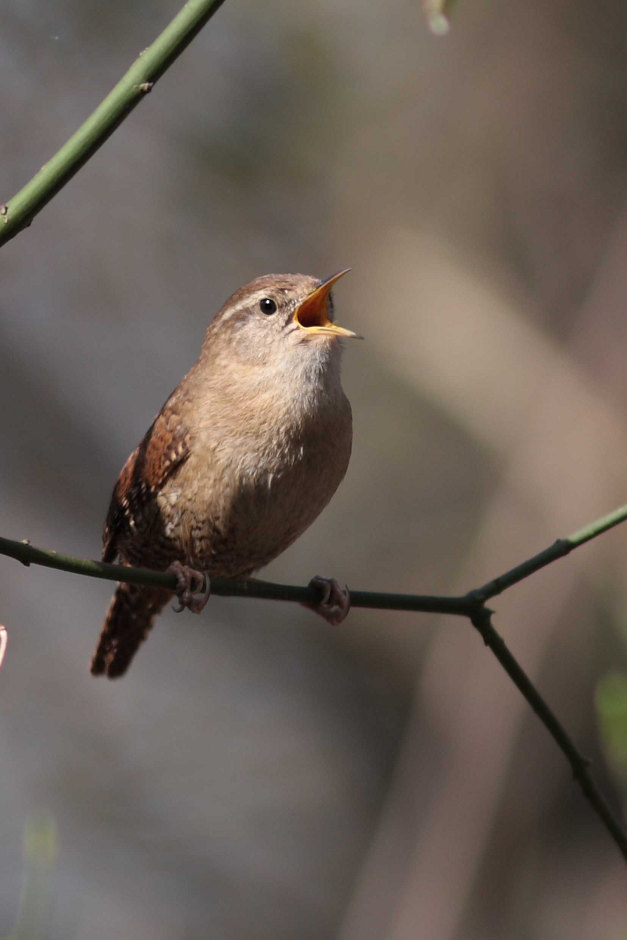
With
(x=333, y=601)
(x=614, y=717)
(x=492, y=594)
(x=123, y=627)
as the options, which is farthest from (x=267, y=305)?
(x=614, y=717)

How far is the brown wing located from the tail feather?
0.82 ft

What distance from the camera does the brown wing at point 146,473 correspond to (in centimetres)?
337

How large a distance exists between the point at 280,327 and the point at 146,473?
61cm

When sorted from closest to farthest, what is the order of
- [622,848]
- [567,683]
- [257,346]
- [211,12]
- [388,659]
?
[211,12]
[622,848]
[257,346]
[567,683]
[388,659]

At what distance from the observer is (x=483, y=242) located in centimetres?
757

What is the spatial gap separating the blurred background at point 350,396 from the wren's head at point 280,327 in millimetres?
3258

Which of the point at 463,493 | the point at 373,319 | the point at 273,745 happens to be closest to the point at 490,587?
the point at 373,319

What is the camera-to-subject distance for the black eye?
11.8ft

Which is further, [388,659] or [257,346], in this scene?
[388,659]

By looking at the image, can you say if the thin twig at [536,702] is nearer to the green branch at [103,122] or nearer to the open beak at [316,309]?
the green branch at [103,122]

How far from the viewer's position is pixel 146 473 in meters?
3.44

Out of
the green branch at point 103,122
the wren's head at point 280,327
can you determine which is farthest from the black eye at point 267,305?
the green branch at point 103,122

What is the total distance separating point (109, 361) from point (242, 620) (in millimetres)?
2020

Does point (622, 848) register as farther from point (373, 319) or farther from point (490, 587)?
point (373, 319)
